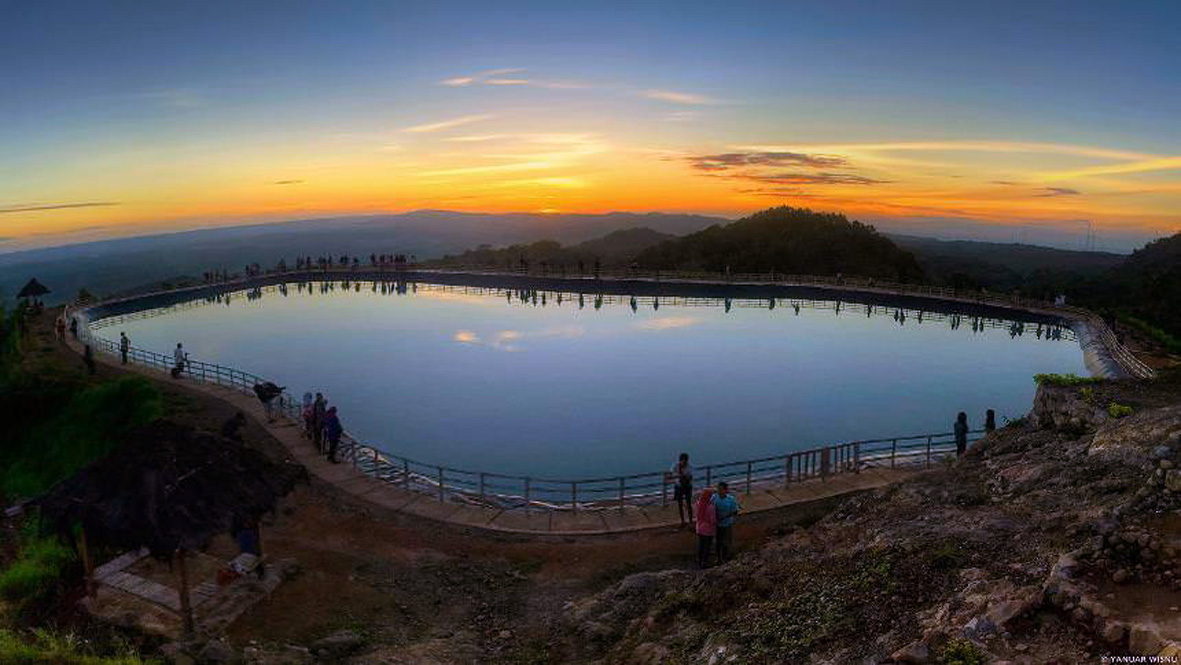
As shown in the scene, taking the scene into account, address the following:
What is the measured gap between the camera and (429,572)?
Result: 46.9 feet

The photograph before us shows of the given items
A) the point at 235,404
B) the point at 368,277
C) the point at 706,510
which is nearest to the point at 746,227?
the point at 368,277

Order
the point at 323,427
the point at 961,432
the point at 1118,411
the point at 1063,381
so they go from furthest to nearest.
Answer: the point at 323,427 < the point at 961,432 < the point at 1063,381 < the point at 1118,411

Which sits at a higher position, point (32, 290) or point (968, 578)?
point (32, 290)

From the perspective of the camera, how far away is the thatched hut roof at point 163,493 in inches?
440

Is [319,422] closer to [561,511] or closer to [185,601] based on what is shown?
[561,511]

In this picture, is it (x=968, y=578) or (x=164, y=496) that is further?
(x=164, y=496)

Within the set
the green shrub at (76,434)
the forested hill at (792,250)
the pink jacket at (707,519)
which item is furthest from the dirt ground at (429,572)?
the forested hill at (792,250)

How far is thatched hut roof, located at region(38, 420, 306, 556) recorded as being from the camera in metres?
11.2

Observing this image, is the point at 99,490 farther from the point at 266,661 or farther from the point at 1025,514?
the point at 1025,514

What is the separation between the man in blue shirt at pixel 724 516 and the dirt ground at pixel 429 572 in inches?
38.9

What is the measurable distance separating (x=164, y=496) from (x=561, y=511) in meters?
8.86

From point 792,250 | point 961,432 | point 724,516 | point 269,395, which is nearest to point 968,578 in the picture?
point 724,516

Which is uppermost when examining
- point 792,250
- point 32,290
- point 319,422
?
point 792,250

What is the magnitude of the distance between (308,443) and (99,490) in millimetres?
10101
